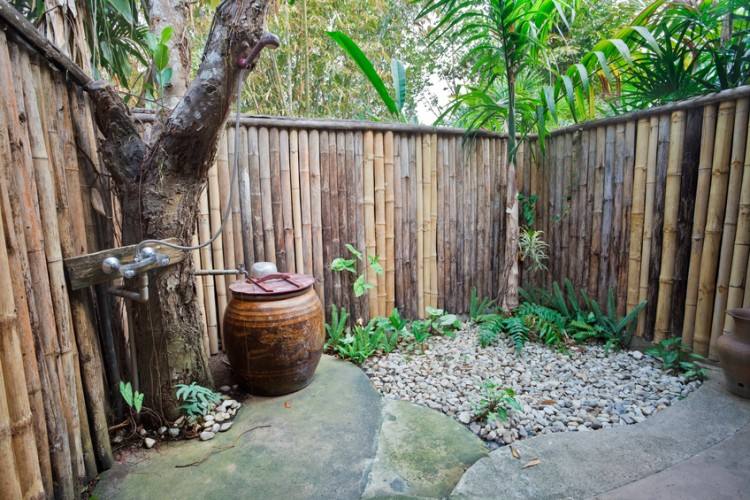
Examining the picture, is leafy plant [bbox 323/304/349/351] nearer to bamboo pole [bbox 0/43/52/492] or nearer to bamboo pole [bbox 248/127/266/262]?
bamboo pole [bbox 248/127/266/262]

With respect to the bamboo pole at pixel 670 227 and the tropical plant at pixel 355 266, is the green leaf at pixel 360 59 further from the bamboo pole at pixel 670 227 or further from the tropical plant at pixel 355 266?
the bamboo pole at pixel 670 227

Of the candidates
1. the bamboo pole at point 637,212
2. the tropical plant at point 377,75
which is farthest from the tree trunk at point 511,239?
the tropical plant at point 377,75

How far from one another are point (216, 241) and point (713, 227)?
322cm

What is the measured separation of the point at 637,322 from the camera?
2.87 metres

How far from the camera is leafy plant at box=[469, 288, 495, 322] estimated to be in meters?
3.53

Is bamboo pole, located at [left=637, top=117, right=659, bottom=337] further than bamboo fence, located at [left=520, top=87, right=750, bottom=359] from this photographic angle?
Yes

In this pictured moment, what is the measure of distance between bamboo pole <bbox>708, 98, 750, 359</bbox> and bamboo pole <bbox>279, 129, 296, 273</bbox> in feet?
9.22

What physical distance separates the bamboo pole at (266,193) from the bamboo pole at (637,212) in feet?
8.74

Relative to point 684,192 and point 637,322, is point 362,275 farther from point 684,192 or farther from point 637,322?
point 684,192

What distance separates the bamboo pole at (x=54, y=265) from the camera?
4.53 ft

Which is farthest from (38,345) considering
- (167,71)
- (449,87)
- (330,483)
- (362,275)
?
(449,87)

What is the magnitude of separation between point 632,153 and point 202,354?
3235 millimetres

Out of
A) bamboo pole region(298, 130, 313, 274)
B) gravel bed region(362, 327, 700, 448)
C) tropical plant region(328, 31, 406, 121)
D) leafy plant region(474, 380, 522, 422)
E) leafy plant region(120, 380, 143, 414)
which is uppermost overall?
tropical plant region(328, 31, 406, 121)

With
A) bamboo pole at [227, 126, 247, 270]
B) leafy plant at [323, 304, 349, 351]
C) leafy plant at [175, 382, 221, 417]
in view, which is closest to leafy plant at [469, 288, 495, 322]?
leafy plant at [323, 304, 349, 351]
